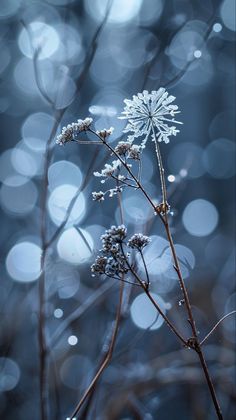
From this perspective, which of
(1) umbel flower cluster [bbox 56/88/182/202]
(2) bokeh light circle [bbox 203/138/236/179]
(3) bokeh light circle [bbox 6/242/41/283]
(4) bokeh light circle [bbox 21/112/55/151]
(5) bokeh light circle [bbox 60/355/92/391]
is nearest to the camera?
(1) umbel flower cluster [bbox 56/88/182/202]

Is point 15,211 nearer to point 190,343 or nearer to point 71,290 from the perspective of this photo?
point 71,290

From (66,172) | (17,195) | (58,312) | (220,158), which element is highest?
(220,158)

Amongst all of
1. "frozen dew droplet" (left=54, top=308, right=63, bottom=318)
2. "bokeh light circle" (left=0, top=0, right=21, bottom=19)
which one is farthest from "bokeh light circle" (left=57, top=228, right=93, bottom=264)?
A: "bokeh light circle" (left=0, top=0, right=21, bottom=19)

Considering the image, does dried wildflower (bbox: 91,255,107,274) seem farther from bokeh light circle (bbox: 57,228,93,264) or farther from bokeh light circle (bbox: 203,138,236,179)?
bokeh light circle (bbox: 203,138,236,179)

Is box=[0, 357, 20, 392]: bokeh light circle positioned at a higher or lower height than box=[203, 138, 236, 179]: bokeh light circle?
lower

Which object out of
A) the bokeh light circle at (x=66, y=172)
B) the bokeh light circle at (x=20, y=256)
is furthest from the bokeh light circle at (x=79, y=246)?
the bokeh light circle at (x=66, y=172)

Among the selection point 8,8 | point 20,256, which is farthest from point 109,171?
point 8,8

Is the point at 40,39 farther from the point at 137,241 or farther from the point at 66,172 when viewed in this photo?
the point at 66,172

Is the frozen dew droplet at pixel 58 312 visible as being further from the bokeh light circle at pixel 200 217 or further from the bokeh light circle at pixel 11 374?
the bokeh light circle at pixel 200 217
